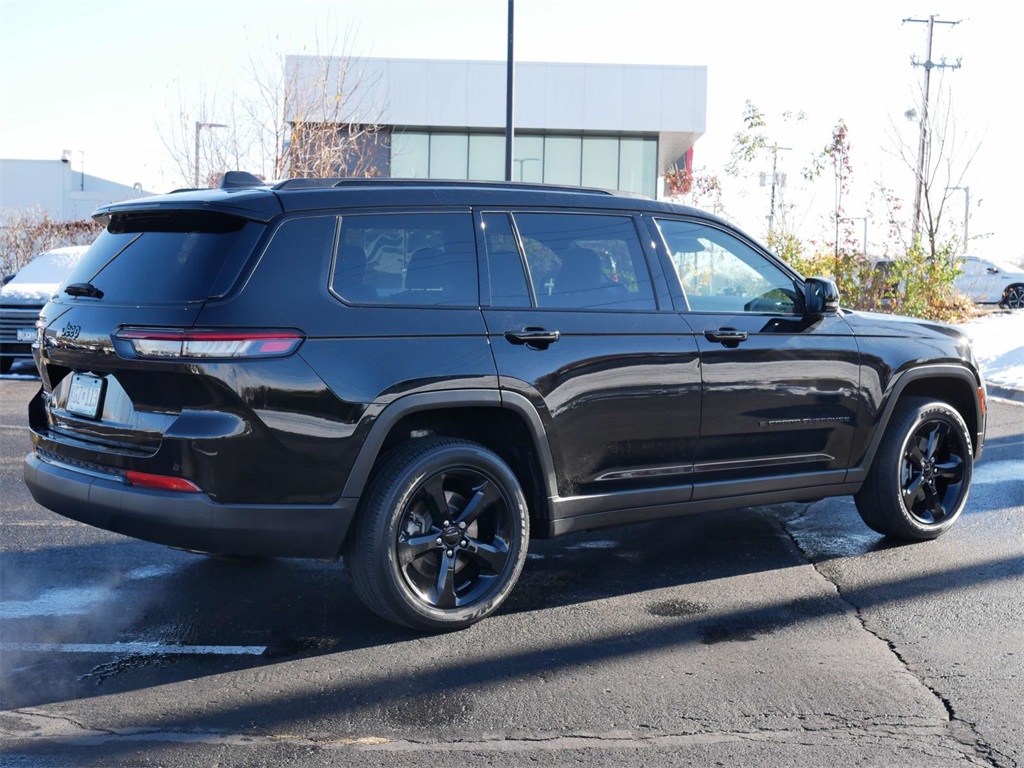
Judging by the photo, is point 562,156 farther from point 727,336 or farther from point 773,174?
point 727,336

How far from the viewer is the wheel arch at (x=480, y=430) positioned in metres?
4.52

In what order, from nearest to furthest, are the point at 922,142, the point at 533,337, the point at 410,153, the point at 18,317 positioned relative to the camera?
the point at 533,337 → the point at 18,317 → the point at 922,142 → the point at 410,153

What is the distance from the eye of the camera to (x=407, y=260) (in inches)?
188

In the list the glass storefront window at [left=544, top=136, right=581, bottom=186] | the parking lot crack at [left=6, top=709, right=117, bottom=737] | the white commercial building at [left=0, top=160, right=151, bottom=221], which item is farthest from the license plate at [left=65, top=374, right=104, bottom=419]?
the white commercial building at [left=0, top=160, right=151, bottom=221]

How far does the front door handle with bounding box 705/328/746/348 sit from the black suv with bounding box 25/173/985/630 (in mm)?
10

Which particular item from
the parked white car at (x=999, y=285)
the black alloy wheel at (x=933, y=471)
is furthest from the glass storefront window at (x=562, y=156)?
the black alloy wheel at (x=933, y=471)

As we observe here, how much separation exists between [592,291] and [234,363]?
5.75 ft

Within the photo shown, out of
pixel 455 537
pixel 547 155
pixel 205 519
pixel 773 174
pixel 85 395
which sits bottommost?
pixel 455 537

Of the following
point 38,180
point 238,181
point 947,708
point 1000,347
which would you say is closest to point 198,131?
point 1000,347

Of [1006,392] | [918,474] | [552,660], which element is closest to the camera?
[552,660]

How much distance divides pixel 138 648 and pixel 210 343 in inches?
52.5

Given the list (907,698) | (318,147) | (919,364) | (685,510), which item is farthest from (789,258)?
(907,698)

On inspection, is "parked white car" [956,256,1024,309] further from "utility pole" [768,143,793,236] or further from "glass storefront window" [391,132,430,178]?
"glass storefront window" [391,132,430,178]

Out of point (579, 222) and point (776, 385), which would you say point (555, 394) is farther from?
point (776, 385)
